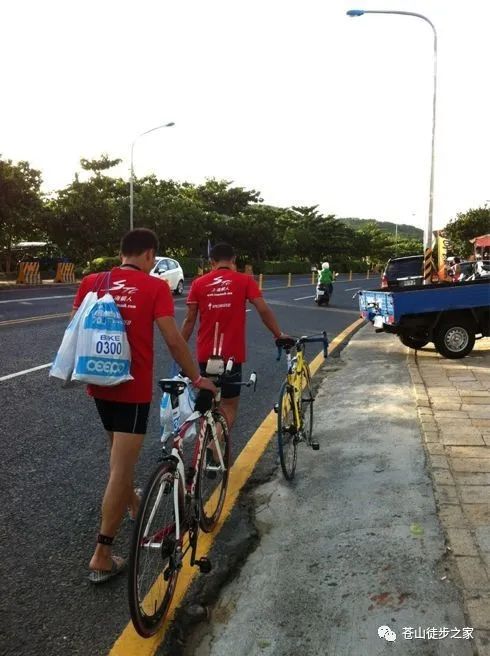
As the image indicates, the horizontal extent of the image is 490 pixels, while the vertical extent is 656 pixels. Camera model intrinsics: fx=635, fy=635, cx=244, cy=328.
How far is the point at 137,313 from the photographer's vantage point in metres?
3.01

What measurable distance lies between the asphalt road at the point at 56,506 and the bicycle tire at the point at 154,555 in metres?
0.19

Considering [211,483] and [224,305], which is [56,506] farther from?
[224,305]

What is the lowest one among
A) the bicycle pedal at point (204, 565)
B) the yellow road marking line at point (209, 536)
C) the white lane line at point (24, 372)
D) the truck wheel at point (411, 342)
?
the yellow road marking line at point (209, 536)

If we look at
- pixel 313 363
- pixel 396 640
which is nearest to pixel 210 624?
pixel 396 640

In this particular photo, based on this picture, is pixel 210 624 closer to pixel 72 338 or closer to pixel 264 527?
pixel 264 527

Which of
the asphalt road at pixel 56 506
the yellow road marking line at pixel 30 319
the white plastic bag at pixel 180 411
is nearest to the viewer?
the asphalt road at pixel 56 506

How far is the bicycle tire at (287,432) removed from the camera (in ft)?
14.6

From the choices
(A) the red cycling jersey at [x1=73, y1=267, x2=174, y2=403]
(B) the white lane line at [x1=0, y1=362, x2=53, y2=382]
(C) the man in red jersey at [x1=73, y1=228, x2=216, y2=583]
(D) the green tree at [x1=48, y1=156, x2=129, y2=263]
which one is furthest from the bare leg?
(D) the green tree at [x1=48, y1=156, x2=129, y2=263]

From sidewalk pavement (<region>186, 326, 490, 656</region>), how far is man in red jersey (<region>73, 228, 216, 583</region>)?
68cm

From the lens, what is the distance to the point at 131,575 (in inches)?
101

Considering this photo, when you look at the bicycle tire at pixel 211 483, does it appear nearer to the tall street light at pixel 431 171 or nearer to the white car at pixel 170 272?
the tall street light at pixel 431 171

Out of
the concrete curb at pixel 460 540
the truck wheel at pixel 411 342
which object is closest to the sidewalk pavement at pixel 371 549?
the concrete curb at pixel 460 540

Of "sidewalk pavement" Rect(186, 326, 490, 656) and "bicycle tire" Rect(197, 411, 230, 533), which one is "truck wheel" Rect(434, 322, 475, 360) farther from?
"bicycle tire" Rect(197, 411, 230, 533)

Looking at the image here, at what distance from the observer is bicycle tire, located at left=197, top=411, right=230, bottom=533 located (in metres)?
3.54
